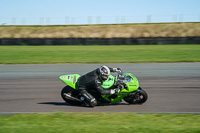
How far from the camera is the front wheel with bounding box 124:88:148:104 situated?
9.12 metres

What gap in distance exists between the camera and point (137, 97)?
930 cm

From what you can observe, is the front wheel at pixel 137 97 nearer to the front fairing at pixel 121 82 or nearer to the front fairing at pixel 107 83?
the front fairing at pixel 121 82

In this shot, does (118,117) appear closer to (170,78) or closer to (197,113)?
(197,113)

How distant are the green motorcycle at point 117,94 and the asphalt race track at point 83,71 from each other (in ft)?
0.70

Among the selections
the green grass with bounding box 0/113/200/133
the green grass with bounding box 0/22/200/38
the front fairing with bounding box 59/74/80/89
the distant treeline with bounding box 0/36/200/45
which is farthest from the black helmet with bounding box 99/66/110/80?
the green grass with bounding box 0/22/200/38

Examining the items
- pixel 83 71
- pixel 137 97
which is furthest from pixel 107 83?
pixel 83 71

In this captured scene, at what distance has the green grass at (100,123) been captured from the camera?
6.46 m

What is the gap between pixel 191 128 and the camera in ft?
21.4

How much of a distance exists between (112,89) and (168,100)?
2100mm

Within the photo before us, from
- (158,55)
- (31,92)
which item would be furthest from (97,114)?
(158,55)

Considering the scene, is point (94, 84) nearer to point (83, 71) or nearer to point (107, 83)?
point (107, 83)

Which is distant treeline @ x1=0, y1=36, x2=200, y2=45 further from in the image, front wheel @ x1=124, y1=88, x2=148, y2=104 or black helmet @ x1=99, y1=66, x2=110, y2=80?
black helmet @ x1=99, y1=66, x2=110, y2=80

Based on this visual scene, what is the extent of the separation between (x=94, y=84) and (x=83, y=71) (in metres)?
7.81

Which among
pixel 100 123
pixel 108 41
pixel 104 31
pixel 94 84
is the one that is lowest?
pixel 100 123
